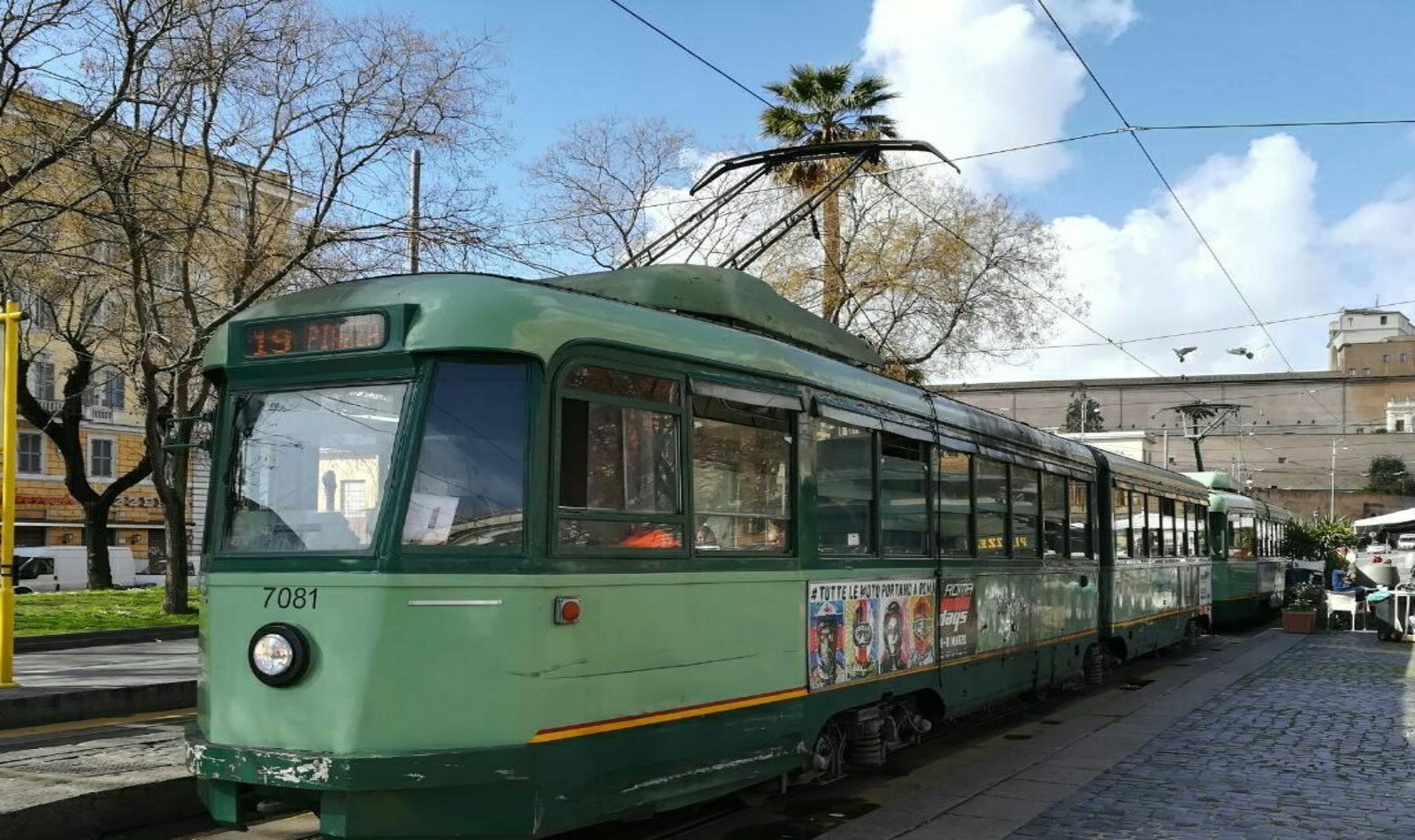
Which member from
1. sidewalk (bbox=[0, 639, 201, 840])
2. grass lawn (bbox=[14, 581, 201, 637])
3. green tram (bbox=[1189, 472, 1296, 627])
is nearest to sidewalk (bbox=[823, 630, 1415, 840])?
sidewalk (bbox=[0, 639, 201, 840])

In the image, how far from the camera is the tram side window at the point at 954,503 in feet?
31.0

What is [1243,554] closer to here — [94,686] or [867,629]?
[867,629]

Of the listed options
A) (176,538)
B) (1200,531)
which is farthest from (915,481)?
(176,538)

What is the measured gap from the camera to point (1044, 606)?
11836mm

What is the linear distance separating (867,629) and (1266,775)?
339cm

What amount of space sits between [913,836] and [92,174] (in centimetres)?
1358

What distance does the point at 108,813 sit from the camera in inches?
270

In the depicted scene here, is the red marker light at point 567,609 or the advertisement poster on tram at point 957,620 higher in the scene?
the red marker light at point 567,609

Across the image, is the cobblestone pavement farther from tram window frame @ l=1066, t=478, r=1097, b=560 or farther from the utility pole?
the utility pole

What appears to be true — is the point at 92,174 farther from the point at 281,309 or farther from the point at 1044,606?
the point at 1044,606

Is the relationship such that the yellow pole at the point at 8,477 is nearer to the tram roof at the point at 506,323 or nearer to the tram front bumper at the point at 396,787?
the tram roof at the point at 506,323

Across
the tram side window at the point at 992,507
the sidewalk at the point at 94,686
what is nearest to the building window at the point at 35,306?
the sidewalk at the point at 94,686

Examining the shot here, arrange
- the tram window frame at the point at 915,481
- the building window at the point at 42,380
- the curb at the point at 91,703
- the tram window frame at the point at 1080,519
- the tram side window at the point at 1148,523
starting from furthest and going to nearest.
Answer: the building window at the point at 42,380, the tram side window at the point at 1148,523, the tram window frame at the point at 1080,519, the curb at the point at 91,703, the tram window frame at the point at 915,481

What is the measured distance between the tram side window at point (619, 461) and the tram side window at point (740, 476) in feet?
0.69
